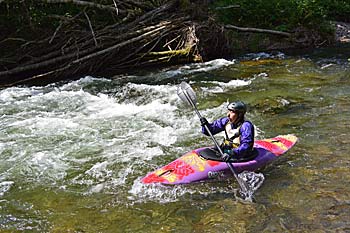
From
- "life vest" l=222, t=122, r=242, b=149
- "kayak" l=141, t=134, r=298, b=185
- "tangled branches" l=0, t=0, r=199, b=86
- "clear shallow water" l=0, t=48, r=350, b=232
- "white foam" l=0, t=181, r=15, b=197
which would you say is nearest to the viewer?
"clear shallow water" l=0, t=48, r=350, b=232

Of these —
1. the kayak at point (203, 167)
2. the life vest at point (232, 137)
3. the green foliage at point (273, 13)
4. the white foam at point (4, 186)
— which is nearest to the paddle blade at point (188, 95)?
the life vest at point (232, 137)

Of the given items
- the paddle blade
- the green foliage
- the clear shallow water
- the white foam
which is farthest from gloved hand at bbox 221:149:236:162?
the green foliage

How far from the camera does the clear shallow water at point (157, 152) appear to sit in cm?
411

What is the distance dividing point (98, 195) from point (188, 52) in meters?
6.87

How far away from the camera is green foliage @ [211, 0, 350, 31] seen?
13.0m

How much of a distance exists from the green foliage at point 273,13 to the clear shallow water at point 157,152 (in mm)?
3302

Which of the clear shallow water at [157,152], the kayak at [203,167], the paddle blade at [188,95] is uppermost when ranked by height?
the paddle blade at [188,95]

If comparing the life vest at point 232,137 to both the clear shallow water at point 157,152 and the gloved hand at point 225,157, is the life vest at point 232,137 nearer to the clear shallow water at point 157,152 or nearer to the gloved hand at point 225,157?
the gloved hand at point 225,157

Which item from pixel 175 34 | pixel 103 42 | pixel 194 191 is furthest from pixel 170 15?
pixel 194 191

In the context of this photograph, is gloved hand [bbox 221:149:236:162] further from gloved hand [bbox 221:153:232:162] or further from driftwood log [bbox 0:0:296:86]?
driftwood log [bbox 0:0:296:86]

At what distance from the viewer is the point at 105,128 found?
22.1ft

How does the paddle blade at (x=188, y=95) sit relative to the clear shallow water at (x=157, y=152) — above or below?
above

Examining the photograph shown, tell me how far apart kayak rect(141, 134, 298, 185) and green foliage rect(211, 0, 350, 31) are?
8.36 m

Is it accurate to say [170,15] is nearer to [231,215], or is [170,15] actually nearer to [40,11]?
[40,11]
